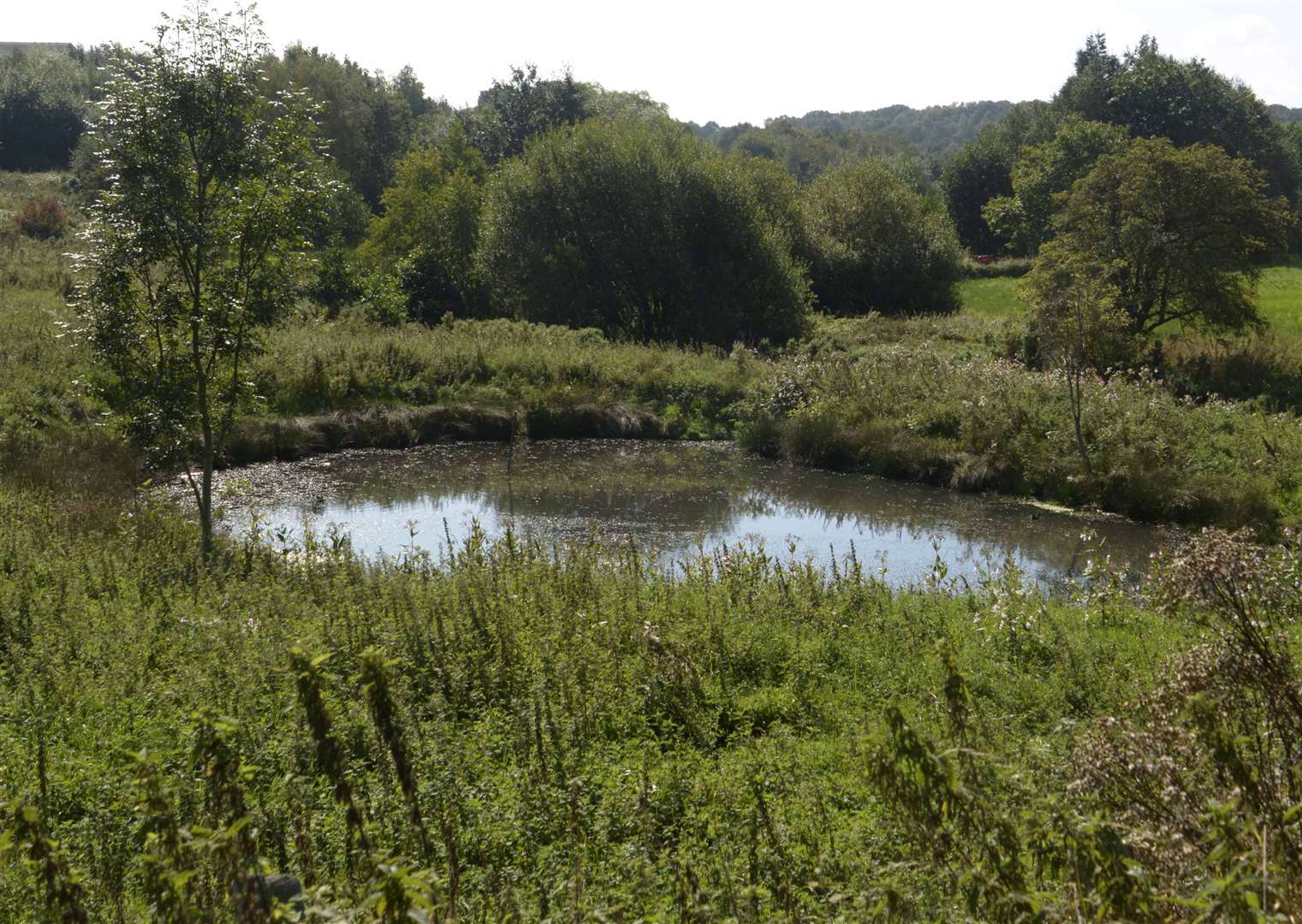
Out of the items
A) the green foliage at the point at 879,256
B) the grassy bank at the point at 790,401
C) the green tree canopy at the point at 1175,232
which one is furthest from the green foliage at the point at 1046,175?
the green tree canopy at the point at 1175,232

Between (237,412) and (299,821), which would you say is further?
(237,412)

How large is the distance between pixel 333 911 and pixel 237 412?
12.3m

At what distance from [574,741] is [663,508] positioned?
41.3ft

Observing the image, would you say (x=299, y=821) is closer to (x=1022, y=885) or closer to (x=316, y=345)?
(x=1022, y=885)

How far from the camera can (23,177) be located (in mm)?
58312

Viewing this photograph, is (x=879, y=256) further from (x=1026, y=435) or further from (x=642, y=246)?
(x=1026, y=435)

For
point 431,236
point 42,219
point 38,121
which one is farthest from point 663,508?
point 38,121

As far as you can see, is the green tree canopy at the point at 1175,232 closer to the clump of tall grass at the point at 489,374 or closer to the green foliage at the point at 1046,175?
the clump of tall grass at the point at 489,374

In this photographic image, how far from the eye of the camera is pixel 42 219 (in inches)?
1775

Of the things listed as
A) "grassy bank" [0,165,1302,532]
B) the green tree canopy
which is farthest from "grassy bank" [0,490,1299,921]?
the green tree canopy

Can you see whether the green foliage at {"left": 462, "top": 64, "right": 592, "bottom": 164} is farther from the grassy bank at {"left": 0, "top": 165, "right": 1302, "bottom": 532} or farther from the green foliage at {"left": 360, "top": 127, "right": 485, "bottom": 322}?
the grassy bank at {"left": 0, "top": 165, "right": 1302, "bottom": 532}

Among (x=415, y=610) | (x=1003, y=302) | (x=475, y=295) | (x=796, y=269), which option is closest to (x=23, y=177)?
(x=475, y=295)

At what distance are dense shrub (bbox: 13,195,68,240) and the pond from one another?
29.4 m

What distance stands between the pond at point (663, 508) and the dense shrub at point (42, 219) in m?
29.4
